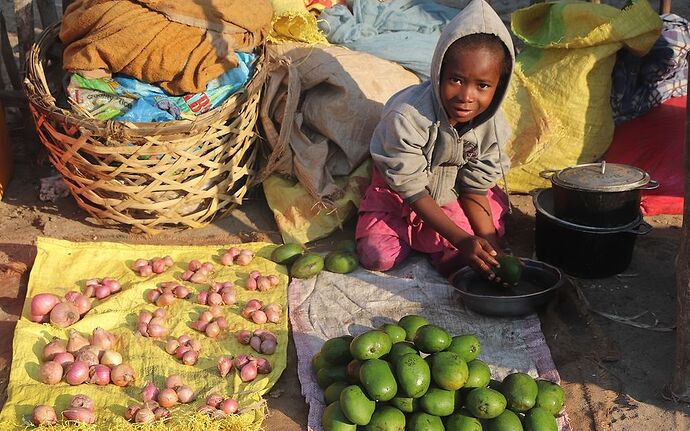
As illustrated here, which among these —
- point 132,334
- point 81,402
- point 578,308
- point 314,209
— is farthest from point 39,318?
point 578,308

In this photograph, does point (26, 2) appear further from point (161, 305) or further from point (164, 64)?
point (161, 305)

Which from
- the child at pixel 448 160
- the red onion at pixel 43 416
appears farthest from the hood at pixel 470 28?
the red onion at pixel 43 416

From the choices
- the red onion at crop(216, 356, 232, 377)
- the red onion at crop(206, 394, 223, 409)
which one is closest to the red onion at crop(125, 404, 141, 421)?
the red onion at crop(206, 394, 223, 409)

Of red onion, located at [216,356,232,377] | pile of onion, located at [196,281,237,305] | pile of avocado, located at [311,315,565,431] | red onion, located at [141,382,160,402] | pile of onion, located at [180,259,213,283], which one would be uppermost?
pile of avocado, located at [311,315,565,431]

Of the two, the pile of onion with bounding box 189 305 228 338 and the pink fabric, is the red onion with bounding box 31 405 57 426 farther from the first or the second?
the pink fabric

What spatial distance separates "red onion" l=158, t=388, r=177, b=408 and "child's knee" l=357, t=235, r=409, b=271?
1.15m

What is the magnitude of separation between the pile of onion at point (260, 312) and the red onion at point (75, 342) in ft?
2.08

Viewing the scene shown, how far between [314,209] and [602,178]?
4.56 ft

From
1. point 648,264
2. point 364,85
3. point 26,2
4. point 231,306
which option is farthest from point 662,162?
point 26,2

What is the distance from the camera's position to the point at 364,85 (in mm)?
3941

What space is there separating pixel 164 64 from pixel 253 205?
91cm

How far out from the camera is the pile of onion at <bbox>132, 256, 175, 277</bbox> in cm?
344

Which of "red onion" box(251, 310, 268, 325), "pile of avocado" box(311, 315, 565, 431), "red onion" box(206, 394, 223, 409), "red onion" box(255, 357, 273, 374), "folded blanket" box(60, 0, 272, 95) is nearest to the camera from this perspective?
"pile of avocado" box(311, 315, 565, 431)

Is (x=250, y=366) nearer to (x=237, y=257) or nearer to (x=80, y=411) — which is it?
(x=80, y=411)
